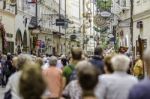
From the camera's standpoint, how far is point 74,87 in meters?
11.2

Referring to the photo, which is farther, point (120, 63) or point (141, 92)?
point (120, 63)

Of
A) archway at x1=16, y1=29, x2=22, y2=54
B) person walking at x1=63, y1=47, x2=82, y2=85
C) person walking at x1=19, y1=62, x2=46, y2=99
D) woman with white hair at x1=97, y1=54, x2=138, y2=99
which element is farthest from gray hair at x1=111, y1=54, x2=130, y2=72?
archway at x1=16, y1=29, x2=22, y2=54

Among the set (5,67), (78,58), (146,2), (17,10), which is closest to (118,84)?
(78,58)

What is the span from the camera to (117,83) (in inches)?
359

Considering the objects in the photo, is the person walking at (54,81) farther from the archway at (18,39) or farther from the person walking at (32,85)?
the archway at (18,39)

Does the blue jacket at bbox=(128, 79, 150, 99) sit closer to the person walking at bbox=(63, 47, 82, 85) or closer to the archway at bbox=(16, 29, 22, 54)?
the person walking at bbox=(63, 47, 82, 85)

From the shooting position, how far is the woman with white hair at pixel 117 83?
901 centimetres

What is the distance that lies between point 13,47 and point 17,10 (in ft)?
16.5

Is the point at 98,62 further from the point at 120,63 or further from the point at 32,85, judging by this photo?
the point at 32,85

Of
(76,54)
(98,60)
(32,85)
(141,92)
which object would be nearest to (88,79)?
(141,92)

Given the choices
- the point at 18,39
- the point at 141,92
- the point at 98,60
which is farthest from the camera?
the point at 18,39

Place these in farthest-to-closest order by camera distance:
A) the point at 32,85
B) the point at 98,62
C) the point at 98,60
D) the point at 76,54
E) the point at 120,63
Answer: the point at 98,60 < the point at 98,62 < the point at 76,54 < the point at 120,63 < the point at 32,85

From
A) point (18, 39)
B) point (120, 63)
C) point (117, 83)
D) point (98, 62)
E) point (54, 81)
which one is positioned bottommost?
point (54, 81)

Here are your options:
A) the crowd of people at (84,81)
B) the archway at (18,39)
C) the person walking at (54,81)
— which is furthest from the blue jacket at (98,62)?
the archway at (18,39)
